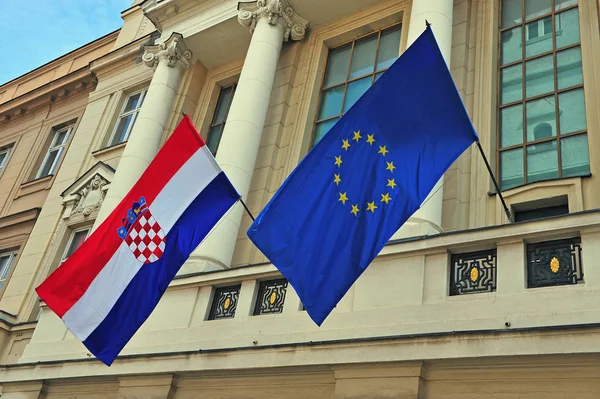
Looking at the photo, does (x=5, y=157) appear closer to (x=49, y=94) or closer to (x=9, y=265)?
(x=49, y=94)

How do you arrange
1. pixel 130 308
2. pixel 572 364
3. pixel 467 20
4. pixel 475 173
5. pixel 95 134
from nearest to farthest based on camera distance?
pixel 572 364, pixel 130 308, pixel 475 173, pixel 467 20, pixel 95 134

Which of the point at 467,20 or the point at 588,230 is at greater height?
the point at 467,20

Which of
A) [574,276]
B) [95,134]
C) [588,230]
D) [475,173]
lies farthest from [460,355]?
[95,134]

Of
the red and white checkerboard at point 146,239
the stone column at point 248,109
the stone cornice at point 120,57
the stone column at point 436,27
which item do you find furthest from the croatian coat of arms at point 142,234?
the stone cornice at point 120,57

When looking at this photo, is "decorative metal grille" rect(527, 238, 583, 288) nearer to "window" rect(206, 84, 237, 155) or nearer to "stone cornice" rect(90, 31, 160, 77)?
"window" rect(206, 84, 237, 155)

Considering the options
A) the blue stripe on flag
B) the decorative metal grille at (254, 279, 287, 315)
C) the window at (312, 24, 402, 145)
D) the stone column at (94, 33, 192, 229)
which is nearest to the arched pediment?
the stone column at (94, 33, 192, 229)

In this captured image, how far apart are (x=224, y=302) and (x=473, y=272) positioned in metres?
3.94

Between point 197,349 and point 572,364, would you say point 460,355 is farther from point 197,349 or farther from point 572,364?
point 197,349

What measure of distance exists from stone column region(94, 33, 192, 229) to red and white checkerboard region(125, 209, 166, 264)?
4100 millimetres

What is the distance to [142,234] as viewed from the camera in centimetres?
913

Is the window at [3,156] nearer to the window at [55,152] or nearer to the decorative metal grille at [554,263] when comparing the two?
the window at [55,152]

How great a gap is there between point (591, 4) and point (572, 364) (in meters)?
6.68

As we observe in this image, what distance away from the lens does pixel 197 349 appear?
Answer: 30.6 ft

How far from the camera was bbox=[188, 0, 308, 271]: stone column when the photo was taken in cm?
1091
